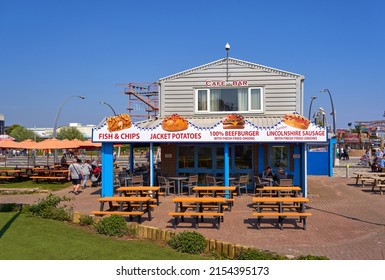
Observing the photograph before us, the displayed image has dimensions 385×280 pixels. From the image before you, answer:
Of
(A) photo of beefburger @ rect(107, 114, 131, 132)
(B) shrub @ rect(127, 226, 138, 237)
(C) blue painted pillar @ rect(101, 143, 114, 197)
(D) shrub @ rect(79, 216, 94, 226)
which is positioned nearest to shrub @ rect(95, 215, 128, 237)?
(B) shrub @ rect(127, 226, 138, 237)

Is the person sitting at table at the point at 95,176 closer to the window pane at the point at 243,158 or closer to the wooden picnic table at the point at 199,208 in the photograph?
the window pane at the point at 243,158

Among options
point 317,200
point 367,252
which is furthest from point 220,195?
point 367,252

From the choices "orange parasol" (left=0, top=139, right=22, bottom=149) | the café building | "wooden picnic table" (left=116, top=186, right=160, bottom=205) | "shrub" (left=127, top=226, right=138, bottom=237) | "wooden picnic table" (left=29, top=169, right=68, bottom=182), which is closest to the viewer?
"shrub" (left=127, top=226, right=138, bottom=237)

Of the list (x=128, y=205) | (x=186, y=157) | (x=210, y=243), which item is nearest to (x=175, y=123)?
(x=186, y=157)

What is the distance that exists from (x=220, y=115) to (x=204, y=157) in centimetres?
227

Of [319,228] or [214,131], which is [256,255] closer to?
[319,228]

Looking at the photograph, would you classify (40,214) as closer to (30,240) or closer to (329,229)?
(30,240)

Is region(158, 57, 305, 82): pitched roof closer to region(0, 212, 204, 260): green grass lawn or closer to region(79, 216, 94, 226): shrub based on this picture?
region(79, 216, 94, 226): shrub

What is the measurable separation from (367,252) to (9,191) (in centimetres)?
1632

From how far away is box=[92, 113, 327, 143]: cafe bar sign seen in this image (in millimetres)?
15648

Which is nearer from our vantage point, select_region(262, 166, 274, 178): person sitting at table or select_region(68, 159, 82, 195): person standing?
select_region(262, 166, 274, 178): person sitting at table

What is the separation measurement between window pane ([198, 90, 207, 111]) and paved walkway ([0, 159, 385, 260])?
205 inches

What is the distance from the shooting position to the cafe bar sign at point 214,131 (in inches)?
616

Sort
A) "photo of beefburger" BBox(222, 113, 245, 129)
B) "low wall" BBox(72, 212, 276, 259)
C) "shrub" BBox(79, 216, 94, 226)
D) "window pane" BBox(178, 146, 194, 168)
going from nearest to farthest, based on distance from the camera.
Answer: "low wall" BBox(72, 212, 276, 259), "shrub" BBox(79, 216, 94, 226), "photo of beefburger" BBox(222, 113, 245, 129), "window pane" BBox(178, 146, 194, 168)
